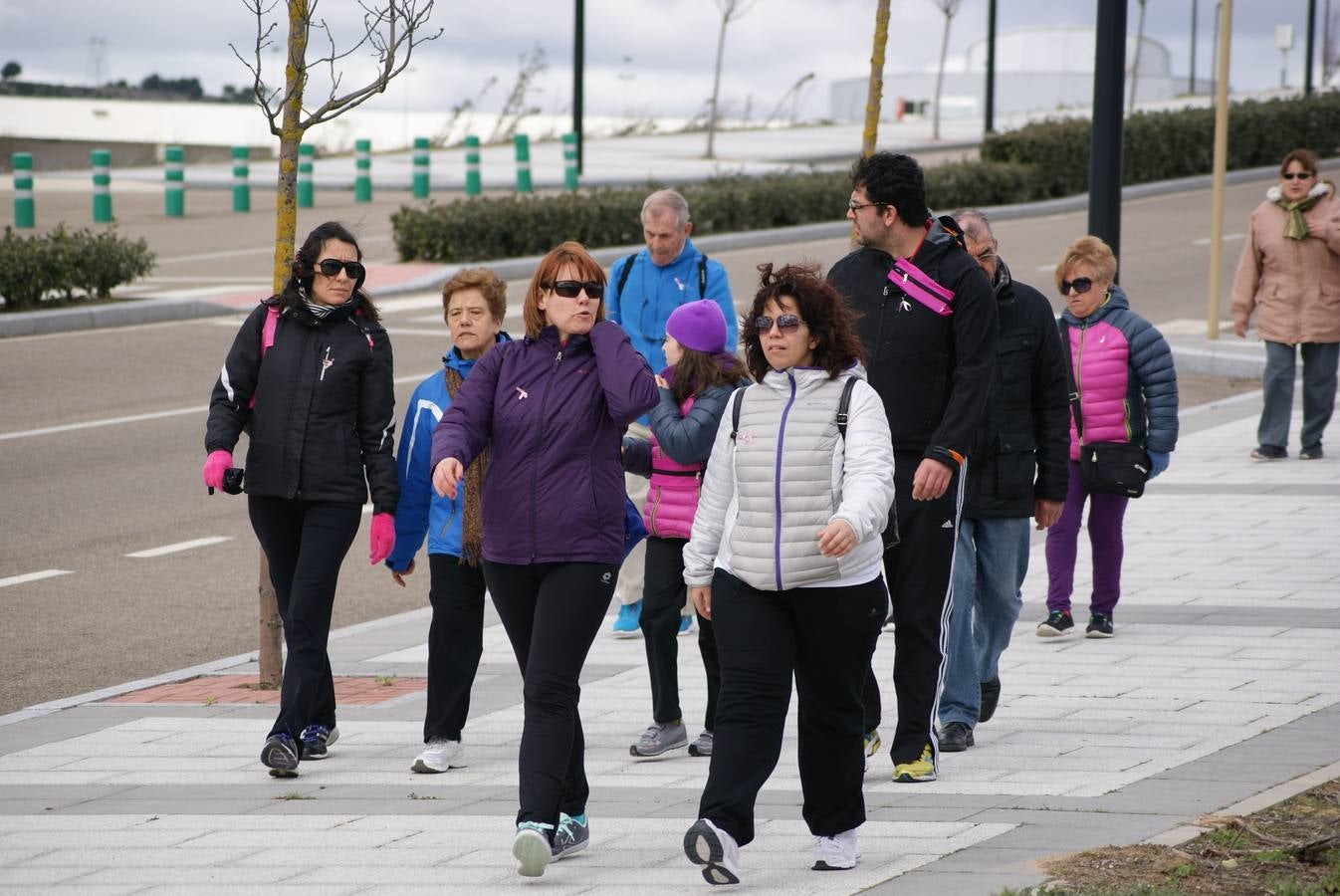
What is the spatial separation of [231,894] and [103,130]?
45.3 m

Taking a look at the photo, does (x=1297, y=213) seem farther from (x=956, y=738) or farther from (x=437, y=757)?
(x=437, y=757)

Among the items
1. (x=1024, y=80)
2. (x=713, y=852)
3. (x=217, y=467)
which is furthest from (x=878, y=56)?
(x=1024, y=80)

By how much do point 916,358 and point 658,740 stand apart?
1712 mm

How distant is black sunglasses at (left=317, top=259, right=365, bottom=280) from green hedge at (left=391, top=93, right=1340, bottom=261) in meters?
11.0

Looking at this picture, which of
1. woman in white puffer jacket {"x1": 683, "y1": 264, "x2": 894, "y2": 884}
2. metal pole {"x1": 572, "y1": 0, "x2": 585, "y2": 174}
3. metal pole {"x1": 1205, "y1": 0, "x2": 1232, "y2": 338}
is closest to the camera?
woman in white puffer jacket {"x1": 683, "y1": 264, "x2": 894, "y2": 884}

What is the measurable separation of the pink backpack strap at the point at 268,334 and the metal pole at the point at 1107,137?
7.46 metres

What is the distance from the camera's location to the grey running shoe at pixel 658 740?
6.85 metres

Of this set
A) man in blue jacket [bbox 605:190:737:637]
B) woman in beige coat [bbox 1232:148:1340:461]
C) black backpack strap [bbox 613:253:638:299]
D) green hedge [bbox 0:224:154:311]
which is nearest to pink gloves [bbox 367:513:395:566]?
man in blue jacket [bbox 605:190:737:637]

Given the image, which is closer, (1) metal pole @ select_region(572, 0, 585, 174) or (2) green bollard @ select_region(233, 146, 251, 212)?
(2) green bollard @ select_region(233, 146, 251, 212)

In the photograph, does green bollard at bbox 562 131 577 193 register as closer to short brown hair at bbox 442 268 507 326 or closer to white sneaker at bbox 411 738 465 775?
short brown hair at bbox 442 268 507 326

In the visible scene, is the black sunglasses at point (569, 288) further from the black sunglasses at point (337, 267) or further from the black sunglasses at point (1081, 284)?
the black sunglasses at point (1081, 284)

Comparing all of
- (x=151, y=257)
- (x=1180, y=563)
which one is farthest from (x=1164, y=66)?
(x=1180, y=563)

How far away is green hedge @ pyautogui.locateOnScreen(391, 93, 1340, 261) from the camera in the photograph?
2397 cm

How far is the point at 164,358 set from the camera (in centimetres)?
1753
